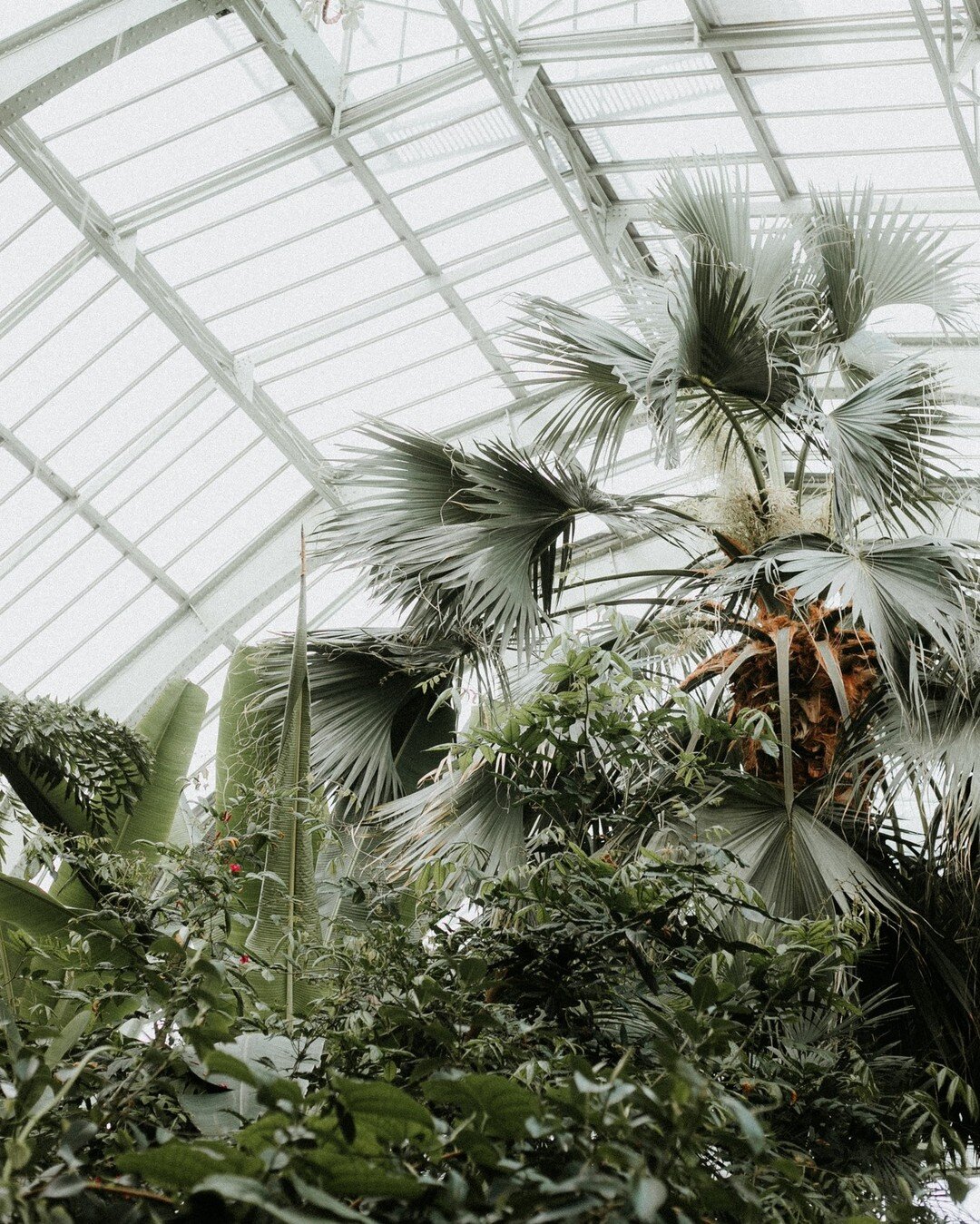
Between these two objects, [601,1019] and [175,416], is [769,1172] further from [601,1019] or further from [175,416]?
[175,416]

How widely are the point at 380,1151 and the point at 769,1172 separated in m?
0.73

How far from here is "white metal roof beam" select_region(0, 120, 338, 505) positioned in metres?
6.96

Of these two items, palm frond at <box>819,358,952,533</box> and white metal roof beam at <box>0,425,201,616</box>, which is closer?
palm frond at <box>819,358,952,533</box>

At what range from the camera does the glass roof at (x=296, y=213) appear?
6.77 m

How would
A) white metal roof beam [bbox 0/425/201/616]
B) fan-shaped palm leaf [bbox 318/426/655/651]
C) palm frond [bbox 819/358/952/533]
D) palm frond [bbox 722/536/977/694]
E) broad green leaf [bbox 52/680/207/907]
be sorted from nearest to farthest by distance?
palm frond [bbox 722/536/977/694], palm frond [bbox 819/358/952/533], fan-shaped palm leaf [bbox 318/426/655/651], broad green leaf [bbox 52/680/207/907], white metal roof beam [bbox 0/425/201/616]

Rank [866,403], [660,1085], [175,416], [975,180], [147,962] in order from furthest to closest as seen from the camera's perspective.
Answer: [175,416] → [975,180] → [866,403] → [147,962] → [660,1085]

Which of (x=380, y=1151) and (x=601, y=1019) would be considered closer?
(x=380, y=1151)

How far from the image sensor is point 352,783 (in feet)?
14.8

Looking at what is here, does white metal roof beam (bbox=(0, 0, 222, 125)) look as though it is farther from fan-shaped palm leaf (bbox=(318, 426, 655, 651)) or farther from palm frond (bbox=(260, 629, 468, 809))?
palm frond (bbox=(260, 629, 468, 809))

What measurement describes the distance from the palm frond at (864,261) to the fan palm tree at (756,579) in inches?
0.5

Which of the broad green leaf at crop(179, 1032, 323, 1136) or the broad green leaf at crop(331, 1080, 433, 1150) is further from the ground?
the broad green leaf at crop(331, 1080, 433, 1150)

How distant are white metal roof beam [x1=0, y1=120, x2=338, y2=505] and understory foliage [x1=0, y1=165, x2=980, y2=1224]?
243 cm

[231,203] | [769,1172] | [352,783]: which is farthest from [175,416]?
[769,1172]

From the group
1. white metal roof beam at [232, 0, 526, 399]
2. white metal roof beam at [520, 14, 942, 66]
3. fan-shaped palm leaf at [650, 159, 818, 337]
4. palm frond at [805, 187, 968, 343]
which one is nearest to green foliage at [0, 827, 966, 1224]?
fan-shaped palm leaf at [650, 159, 818, 337]
